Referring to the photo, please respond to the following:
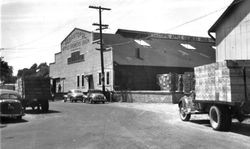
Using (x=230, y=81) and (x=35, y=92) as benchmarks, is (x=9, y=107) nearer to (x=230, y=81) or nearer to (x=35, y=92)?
(x=35, y=92)

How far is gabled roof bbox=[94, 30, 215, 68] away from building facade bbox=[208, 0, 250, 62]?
2435cm

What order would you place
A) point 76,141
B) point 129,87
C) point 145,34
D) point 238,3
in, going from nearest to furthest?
point 76,141 → point 238,3 → point 129,87 → point 145,34

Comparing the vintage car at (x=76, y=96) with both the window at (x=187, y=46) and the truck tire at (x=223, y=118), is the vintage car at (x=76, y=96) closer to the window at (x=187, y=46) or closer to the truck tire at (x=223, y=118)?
the window at (x=187, y=46)

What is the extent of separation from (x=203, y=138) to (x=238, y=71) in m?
2.79

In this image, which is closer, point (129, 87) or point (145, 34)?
point (129, 87)

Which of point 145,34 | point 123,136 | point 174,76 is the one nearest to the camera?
point 123,136

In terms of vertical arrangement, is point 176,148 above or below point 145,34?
below

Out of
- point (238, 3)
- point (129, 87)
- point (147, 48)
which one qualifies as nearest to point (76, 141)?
point (238, 3)

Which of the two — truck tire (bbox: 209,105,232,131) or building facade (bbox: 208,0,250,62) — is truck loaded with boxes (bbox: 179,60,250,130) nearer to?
truck tire (bbox: 209,105,232,131)

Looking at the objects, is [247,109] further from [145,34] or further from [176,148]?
[145,34]

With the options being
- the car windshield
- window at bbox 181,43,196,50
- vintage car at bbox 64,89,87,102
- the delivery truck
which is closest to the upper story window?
vintage car at bbox 64,89,87,102

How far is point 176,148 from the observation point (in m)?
8.97

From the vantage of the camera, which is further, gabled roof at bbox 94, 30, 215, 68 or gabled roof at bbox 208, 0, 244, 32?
gabled roof at bbox 94, 30, 215, 68

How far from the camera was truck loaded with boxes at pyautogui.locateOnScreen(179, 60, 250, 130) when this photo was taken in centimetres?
1159
